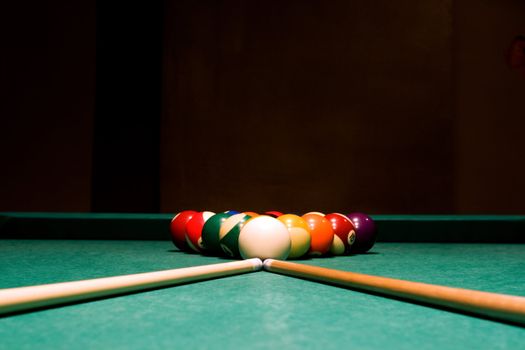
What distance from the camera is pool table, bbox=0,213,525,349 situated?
3.51ft

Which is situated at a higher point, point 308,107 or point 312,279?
point 308,107

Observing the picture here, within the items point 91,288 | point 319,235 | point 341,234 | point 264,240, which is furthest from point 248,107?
point 91,288

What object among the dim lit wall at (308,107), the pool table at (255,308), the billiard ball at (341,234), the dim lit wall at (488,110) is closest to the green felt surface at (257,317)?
the pool table at (255,308)

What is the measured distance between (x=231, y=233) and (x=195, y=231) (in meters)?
0.35

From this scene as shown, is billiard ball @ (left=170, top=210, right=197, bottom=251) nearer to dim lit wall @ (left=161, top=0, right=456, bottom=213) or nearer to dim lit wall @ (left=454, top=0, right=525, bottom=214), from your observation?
dim lit wall @ (left=161, top=0, right=456, bottom=213)

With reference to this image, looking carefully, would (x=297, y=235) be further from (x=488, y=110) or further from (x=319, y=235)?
(x=488, y=110)

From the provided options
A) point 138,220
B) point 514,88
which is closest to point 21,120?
point 138,220

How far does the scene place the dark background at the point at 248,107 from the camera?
20.9ft

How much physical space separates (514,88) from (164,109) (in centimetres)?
483

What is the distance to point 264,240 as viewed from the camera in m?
2.37

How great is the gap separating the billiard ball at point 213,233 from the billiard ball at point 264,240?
0.80 feet

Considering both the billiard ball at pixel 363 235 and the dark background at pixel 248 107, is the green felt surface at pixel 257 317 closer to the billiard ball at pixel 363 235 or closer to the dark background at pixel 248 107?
the billiard ball at pixel 363 235

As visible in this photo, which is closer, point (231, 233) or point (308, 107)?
point (231, 233)

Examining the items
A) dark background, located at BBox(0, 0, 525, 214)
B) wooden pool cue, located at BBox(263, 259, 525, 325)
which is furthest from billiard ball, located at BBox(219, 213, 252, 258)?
dark background, located at BBox(0, 0, 525, 214)
